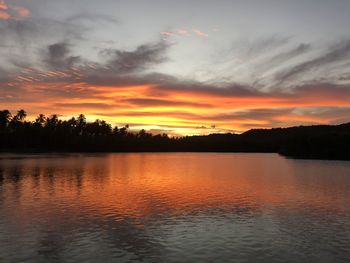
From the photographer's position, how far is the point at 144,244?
30359mm

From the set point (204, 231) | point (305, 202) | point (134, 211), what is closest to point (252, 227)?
point (204, 231)

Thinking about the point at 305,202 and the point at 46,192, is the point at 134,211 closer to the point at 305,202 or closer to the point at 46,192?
the point at 46,192

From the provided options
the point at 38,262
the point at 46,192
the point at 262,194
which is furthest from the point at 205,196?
the point at 38,262

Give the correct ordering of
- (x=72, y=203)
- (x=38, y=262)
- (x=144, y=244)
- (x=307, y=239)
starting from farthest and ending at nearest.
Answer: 1. (x=72, y=203)
2. (x=307, y=239)
3. (x=144, y=244)
4. (x=38, y=262)

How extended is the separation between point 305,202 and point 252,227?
20474 millimetres

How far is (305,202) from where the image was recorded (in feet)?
177

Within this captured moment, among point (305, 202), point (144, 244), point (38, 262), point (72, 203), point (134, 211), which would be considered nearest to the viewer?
point (38, 262)

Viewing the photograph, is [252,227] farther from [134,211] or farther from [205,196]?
[205,196]

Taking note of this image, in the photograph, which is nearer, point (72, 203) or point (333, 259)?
point (333, 259)

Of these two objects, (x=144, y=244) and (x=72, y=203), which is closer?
(x=144, y=244)

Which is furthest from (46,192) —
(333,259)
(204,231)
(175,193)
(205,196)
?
(333,259)

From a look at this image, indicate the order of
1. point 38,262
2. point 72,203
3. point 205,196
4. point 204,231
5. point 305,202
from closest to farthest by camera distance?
point 38,262
point 204,231
point 72,203
point 305,202
point 205,196

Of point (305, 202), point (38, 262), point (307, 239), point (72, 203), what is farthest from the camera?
point (305, 202)

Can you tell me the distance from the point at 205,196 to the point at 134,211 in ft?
58.3
